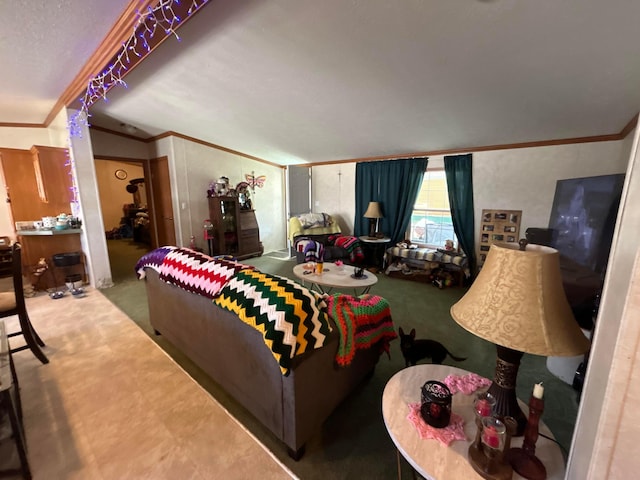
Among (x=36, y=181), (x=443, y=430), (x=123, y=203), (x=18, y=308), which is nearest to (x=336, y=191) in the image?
(x=18, y=308)

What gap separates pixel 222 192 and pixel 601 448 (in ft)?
17.4

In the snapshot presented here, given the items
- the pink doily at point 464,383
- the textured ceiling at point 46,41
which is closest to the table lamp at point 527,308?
the pink doily at point 464,383

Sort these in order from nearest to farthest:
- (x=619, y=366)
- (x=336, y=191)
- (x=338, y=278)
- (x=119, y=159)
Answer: (x=619, y=366) < (x=338, y=278) < (x=119, y=159) < (x=336, y=191)

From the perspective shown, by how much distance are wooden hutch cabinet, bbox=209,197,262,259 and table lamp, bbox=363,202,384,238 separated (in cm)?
238

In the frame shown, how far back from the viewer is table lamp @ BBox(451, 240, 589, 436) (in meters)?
0.76

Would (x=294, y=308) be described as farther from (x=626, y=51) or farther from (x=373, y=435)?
(x=626, y=51)

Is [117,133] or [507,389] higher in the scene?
[117,133]

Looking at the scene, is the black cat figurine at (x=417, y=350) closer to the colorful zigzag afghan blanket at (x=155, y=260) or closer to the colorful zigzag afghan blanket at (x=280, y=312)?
the colorful zigzag afghan blanket at (x=280, y=312)

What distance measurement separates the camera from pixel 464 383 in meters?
1.12

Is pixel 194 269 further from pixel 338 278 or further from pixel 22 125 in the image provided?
pixel 22 125

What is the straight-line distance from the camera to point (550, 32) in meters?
1.51

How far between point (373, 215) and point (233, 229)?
2.78 metres

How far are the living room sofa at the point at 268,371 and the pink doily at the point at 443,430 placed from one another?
20.0 inches

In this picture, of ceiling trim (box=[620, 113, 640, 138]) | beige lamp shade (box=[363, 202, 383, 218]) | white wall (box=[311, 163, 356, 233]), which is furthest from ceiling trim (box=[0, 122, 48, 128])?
ceiling trim (box=[620, 113, 640, 138])
